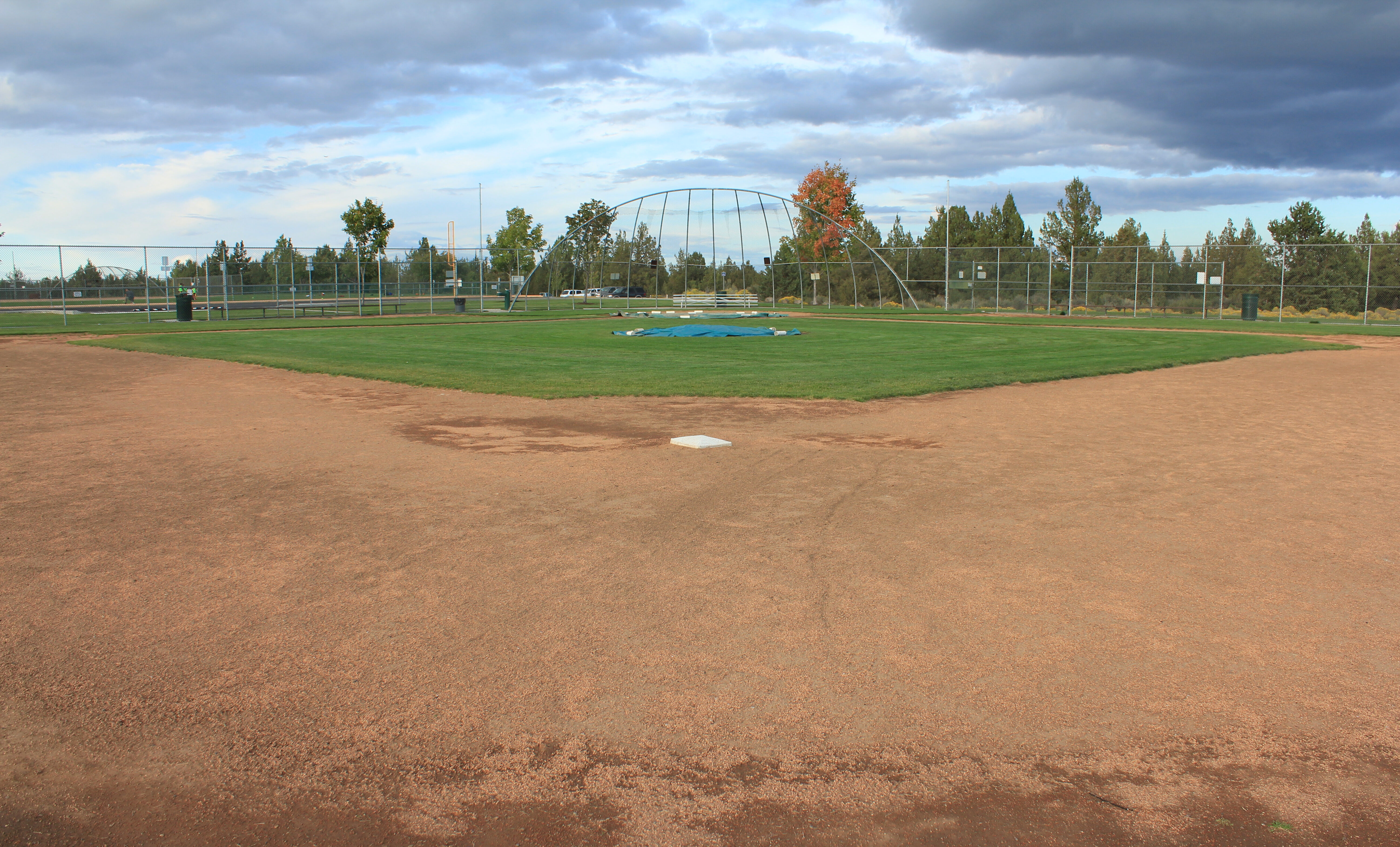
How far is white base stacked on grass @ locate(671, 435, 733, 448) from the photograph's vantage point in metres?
8.22

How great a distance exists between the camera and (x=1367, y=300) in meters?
33.1

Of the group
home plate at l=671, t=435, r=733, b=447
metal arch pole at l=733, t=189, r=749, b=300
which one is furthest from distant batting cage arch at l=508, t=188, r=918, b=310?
home plate at l=671, t=435, r=733, b=447

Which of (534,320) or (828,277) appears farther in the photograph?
(828,277)

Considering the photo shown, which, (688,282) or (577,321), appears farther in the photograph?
(688,282)

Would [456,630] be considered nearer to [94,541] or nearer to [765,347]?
[94,541]

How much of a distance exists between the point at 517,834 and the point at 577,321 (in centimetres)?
3172

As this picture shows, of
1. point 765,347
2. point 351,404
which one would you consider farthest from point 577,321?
point 351,404

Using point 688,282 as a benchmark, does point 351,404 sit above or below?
below

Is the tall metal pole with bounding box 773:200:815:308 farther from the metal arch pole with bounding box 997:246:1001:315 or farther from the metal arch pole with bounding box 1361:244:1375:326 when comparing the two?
the metal arch pole with bounding box 1361:244:1375:326

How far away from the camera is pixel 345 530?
537 centimetres

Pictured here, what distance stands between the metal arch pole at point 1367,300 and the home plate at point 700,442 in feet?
108

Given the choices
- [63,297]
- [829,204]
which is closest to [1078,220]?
[829,204]

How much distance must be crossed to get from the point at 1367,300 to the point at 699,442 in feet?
116

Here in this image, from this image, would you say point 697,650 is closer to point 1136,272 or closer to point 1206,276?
point 1206,276
